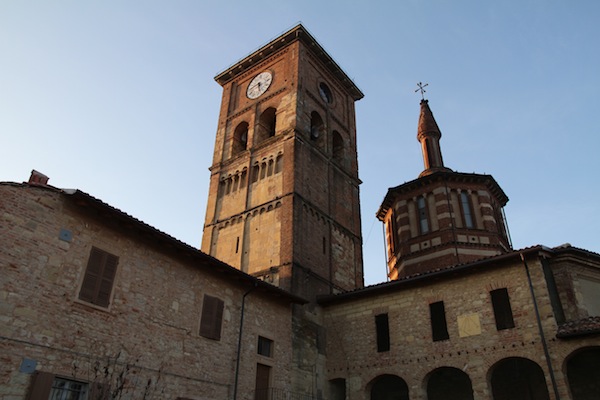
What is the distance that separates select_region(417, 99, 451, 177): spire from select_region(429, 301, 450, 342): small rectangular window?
14.5 m

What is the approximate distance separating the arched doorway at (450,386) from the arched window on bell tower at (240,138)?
646 inches

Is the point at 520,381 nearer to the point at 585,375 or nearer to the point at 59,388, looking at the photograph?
the point at 585,375

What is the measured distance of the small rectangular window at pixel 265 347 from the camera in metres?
17.2

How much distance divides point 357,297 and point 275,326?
3.80m

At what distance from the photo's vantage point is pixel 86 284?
12469mm

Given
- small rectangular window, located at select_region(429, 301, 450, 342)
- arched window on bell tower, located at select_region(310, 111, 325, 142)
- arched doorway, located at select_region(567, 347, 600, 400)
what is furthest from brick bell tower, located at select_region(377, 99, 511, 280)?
arched doorway, located at select_region(567, 347, 600, 400)

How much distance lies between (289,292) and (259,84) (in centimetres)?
1567

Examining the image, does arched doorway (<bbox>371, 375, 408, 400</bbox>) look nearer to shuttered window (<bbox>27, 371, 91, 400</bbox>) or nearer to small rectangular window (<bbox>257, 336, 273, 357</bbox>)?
small rectangular window (<bbox>257, 336, 273, 357</bbox>)

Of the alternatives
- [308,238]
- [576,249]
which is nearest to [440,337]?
[576,249]

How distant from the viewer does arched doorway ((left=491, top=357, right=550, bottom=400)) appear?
17.2 meters

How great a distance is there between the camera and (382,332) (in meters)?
18.7

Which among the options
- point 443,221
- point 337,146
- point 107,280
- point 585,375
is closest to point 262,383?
point 107,280

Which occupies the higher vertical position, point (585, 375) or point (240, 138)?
point (240, 138)

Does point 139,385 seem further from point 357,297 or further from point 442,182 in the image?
point 442,182
